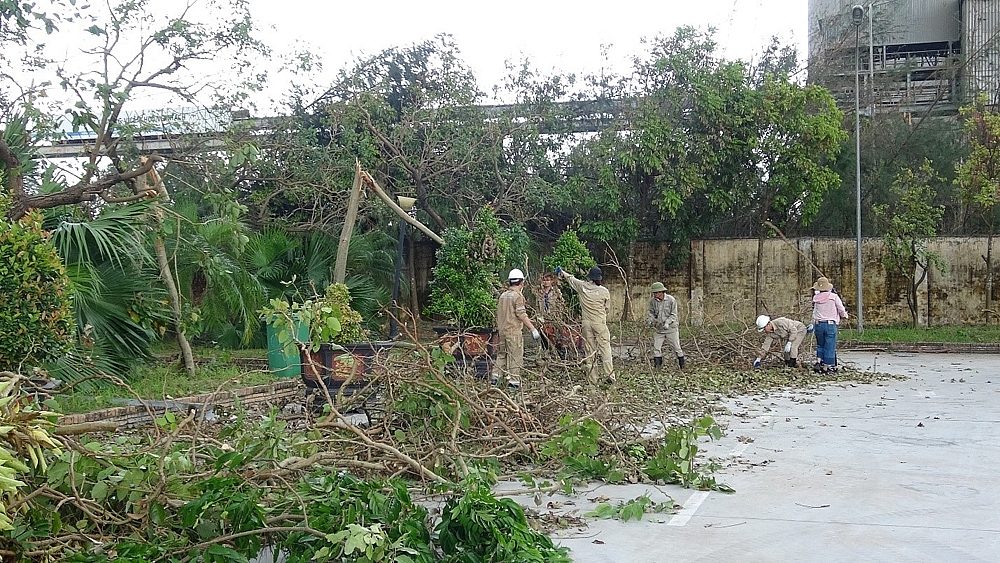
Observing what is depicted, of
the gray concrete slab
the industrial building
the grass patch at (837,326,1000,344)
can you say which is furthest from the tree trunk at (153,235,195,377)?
the industrial building

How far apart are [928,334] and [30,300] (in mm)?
19565

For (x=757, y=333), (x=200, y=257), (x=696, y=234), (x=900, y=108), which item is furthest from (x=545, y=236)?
(x=200, y=257)

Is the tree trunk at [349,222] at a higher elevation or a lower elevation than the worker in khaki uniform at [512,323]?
higher

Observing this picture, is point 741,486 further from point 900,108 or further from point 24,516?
point 900,108

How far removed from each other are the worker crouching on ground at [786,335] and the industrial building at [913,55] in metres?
12.2

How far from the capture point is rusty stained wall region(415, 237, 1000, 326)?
2309cm

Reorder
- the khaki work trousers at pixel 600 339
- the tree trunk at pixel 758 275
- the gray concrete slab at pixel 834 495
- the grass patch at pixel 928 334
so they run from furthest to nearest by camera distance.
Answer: the tree trunk at pixel 758 275, the grass patch at pixel 928 334, the khaki work trousers at pixel 600 339, the gray concrete slab at pixel 834 495

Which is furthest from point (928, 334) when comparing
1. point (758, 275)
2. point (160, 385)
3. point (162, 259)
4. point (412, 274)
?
point (160, 385)

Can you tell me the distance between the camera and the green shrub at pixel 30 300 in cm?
855

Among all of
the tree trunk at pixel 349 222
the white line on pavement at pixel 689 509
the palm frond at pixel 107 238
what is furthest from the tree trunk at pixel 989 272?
the palm frond at pixel 107 238

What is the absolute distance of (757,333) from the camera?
53.7ft

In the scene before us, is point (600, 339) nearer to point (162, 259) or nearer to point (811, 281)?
point (162, 259)

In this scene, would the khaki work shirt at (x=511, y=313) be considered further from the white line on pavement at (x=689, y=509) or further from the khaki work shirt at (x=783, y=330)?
the khaki work shirt at (x=783, y=330)

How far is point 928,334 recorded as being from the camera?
71.2 feet
